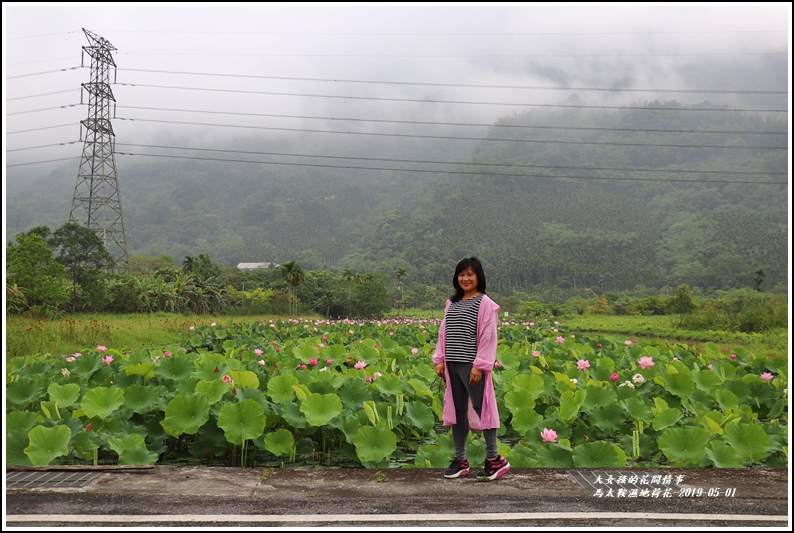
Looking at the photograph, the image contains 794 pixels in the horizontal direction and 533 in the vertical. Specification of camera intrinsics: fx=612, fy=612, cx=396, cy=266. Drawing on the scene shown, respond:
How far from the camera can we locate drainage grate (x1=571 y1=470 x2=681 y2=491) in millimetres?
2849

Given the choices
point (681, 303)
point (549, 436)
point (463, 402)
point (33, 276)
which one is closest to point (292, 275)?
point (33, 276)

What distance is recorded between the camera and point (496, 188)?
79750mm

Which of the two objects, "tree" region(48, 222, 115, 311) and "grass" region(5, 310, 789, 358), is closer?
"grass" region(5, 310, 789, 358)

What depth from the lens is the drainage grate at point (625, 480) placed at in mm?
2849

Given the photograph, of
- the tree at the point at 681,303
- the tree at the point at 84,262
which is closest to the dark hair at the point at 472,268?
the tree at the point at 84,262

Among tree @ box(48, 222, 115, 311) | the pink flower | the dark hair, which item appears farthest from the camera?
tree @ box(48, 222, 115, 311)

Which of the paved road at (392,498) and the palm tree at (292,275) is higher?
the palm tree at (292,275)

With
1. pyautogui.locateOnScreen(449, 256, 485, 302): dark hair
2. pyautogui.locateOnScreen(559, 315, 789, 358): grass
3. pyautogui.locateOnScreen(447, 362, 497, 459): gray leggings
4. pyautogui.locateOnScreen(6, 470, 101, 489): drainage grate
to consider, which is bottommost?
pyautogui.locateOnScreen(559, 315, 789, 358): grass

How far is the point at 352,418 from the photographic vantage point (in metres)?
3.76

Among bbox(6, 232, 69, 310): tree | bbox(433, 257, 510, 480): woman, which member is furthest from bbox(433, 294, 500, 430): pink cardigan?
bbox(6, 232, 69, 310): tree

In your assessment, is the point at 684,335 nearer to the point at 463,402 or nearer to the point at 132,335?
the point at 132,335

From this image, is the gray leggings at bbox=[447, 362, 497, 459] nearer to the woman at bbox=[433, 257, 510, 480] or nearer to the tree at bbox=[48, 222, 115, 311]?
the woman at bbox=[433, 257, 510, 480]

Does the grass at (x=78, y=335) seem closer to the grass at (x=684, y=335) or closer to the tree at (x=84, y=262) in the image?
the tree at (x=84, y=262)

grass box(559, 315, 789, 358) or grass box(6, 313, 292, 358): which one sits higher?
grass box(6, 313, 292, 358)
